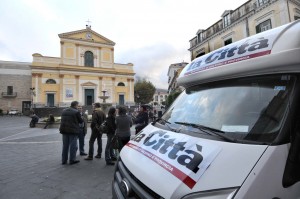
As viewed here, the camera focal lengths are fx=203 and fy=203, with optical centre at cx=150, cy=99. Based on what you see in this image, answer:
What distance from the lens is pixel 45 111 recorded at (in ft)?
94.9

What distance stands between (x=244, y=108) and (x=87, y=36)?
43297mm

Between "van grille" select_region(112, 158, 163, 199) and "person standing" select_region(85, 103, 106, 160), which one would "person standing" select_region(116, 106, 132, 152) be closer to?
"person standing" select_region(85, 103, 106, 160)

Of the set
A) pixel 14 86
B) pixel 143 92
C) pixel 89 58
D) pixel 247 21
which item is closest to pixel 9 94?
pixel 14 86

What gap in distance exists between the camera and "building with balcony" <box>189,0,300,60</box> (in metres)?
17.1

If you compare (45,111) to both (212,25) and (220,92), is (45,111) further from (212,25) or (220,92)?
(220,92)

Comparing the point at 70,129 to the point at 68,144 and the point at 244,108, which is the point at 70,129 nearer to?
the point at 68,144

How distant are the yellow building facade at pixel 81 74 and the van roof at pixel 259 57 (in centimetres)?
3648

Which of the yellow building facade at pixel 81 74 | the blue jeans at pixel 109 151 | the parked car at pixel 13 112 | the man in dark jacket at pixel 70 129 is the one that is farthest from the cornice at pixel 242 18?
the parked car at pixel 13 112

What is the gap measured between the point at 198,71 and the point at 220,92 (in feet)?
1.54

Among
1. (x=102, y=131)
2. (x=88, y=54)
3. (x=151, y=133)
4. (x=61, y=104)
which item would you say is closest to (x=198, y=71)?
(x=151, y=133)

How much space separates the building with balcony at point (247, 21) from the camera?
17.1m

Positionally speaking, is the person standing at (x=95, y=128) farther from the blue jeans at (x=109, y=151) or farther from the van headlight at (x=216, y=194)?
the van headlight at (x=216, y=194)

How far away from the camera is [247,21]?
20.4 m

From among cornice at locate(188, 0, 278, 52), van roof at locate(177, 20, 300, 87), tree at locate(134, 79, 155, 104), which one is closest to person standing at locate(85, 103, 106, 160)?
van roof at locate(177, 20, 300, 87)
